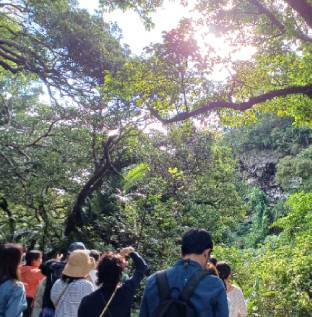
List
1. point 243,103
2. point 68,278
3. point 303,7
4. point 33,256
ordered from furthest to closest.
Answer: point 243,103
point 303,7
point 33,256
point 68,278

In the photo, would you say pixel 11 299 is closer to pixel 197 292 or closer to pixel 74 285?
pixel 74 285

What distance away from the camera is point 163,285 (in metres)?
2.37

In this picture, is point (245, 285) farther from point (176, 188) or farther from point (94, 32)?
point (94, 32)

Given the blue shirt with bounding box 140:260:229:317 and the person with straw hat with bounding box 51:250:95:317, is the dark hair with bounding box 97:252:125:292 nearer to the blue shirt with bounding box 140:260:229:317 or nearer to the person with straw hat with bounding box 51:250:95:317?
the person with straw hat with bounding box 51:250:95:317

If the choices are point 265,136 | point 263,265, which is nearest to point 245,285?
point 263,265

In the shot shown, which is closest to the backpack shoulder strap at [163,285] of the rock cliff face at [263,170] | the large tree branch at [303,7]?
the large tree branch at [303,7]

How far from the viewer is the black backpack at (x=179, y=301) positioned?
2.26 m

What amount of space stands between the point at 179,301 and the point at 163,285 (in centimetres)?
13

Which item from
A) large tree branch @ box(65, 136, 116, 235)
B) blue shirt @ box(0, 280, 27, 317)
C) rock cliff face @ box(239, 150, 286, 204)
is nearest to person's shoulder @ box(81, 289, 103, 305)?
blue shirt @ box(0, 280, 27, 317)

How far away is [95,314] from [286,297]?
5256 mm

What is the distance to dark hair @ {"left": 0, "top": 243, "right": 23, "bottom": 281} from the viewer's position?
10.6ft

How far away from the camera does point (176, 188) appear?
10.1 meters

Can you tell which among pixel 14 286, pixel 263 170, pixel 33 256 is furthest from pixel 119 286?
pixel 263 170

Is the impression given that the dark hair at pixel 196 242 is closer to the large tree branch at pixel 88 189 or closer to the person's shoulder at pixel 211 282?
the person's shoulder at pixel 211 282
